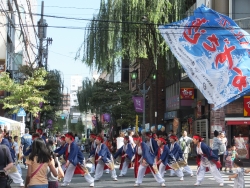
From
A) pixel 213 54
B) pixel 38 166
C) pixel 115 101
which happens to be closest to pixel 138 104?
pixel 115 101

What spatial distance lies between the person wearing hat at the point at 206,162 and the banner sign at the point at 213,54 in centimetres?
152

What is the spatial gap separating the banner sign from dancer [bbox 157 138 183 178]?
2.83 metres

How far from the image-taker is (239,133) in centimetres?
2905

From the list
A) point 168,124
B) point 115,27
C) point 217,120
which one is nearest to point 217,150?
Answer: point 217,120

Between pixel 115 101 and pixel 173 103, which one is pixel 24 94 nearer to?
pixel 173 103

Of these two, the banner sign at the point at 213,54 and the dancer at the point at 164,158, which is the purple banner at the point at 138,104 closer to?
the dancer at the point at 164,158

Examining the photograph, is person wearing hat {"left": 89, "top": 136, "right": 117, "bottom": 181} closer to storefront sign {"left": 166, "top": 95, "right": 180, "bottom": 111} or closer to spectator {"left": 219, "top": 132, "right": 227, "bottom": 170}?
spectator {"left": 219, "top": 132, "right": 227, "bottom": 170}

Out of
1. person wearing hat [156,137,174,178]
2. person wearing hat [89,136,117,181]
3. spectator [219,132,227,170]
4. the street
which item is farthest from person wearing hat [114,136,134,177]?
spectator [219,132,227,170]

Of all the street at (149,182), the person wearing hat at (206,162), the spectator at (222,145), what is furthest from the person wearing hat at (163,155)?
the spectator at (222,145)

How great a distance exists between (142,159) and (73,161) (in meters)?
2.36

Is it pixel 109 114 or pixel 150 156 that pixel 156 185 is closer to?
pixel 150 156

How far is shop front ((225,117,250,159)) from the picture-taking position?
92.0ft

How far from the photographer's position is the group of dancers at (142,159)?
16.3 m

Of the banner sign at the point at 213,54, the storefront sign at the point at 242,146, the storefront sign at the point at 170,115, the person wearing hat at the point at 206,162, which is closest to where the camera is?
the banner sign at the point at 213,54
